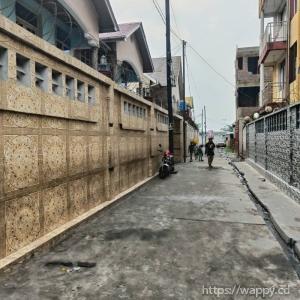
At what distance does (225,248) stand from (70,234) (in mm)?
2513

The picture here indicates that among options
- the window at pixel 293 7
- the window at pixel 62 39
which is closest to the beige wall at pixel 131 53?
the window at pixel 62 39

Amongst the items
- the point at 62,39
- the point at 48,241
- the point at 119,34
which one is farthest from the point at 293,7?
the point at 48,241

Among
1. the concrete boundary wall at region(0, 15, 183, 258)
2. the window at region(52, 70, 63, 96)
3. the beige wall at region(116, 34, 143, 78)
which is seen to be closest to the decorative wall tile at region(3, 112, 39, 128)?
the concrete boundary wall at region(0, 15, 183, 258)

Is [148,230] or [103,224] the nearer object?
[148,230]

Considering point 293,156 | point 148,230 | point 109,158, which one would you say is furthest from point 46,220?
point 293,156

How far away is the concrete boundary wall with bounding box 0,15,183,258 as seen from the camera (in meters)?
3.92

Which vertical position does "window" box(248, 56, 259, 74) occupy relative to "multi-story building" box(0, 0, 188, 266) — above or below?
above

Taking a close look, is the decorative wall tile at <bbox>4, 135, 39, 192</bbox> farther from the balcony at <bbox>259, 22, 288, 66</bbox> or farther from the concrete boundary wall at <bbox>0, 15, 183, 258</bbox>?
the balcony at <bbox>259, 22, 288, 66</bbox>

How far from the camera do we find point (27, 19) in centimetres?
847

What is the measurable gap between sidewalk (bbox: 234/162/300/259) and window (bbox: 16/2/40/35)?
295 inches

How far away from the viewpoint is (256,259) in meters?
4.17

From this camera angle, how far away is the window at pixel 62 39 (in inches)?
396

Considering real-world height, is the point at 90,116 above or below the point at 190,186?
above

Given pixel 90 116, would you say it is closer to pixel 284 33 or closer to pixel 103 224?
pixel 103 224
